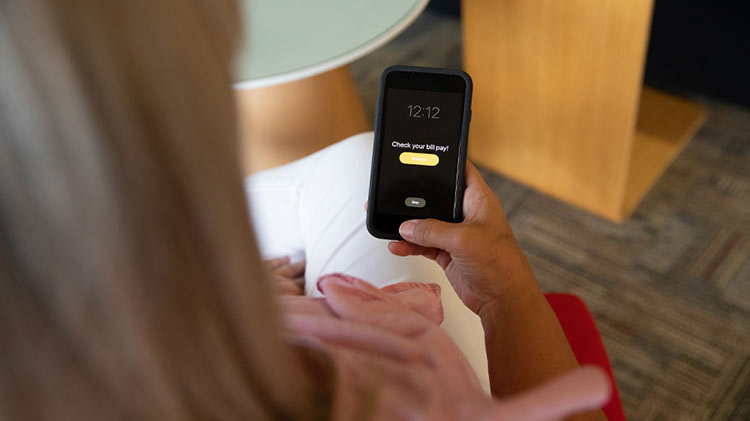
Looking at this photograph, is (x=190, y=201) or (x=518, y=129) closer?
(x=190, y=201)

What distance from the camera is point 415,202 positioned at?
0.77 meters

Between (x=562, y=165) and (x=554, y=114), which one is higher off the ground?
(x=554, y=114)

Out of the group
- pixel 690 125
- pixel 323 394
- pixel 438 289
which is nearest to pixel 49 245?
pixel 323 394

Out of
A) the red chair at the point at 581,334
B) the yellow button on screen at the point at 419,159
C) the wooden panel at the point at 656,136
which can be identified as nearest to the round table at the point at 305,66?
the yellow button on screen at the point at 419,159

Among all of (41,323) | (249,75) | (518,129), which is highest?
(41,323)

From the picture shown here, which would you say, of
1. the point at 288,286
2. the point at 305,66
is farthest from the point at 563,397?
the point at 305,66

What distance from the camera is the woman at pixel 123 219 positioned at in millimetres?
252

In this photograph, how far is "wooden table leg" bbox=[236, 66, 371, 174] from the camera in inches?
51.7

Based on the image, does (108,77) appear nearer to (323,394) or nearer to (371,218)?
(323,394)

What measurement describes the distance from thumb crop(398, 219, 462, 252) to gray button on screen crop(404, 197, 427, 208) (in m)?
0.03

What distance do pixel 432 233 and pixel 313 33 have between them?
513 mm

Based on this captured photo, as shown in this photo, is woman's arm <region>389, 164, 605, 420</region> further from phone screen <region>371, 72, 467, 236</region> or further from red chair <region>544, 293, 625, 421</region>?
red chair <region>544, 293, 625, 421</region>

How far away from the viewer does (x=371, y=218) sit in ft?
2.50

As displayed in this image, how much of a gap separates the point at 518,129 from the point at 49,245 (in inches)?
58.6
